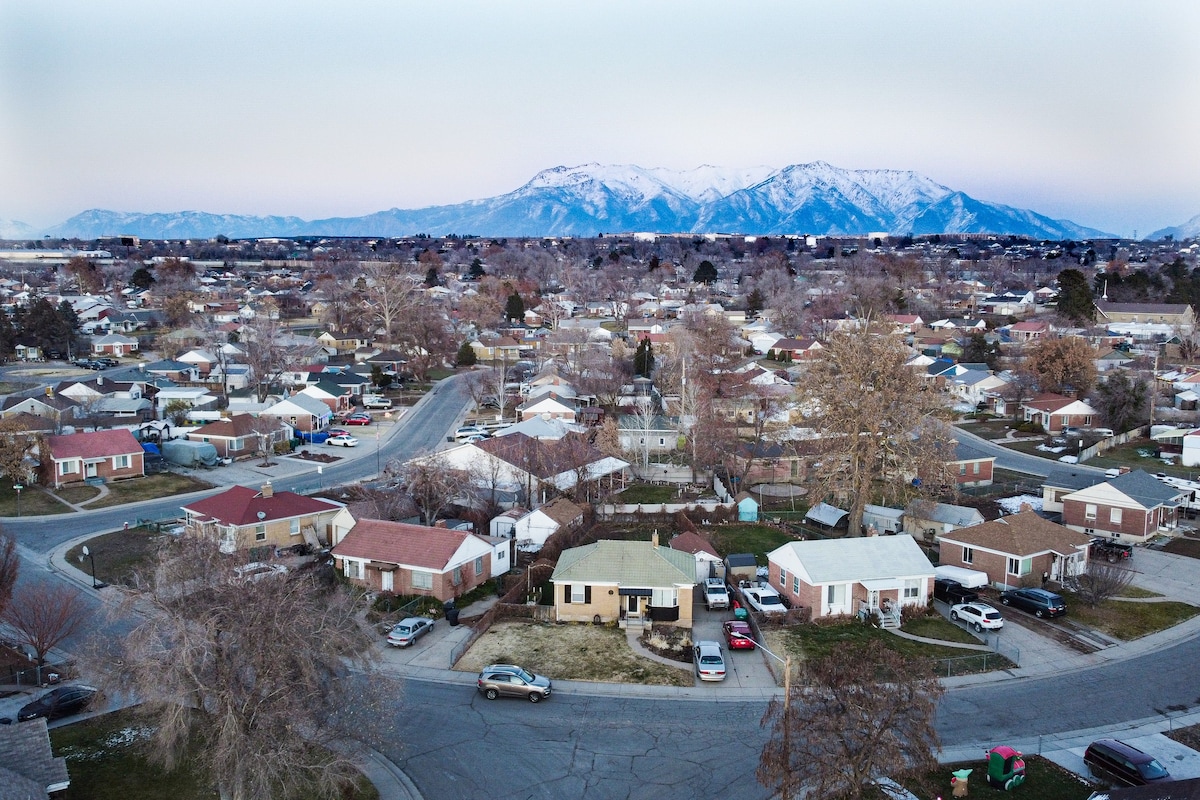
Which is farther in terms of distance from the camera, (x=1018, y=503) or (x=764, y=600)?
(x=1018, y=503)

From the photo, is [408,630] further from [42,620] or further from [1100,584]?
[1100,584]

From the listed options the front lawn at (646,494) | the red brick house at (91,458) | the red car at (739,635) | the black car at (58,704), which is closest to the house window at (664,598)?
the red car at (739,635)

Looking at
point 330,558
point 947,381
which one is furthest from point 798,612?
point 947,381

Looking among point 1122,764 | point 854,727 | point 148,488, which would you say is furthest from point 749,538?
point 148,488

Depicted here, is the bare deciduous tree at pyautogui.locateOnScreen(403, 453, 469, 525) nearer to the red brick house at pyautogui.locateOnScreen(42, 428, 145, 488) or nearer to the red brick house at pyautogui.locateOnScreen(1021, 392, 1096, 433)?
the red brick house at pyautogui.locateOnScreen(42, 428, 145, 488)

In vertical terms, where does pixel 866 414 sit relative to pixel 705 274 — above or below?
below

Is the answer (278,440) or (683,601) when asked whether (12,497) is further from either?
(683,601)
